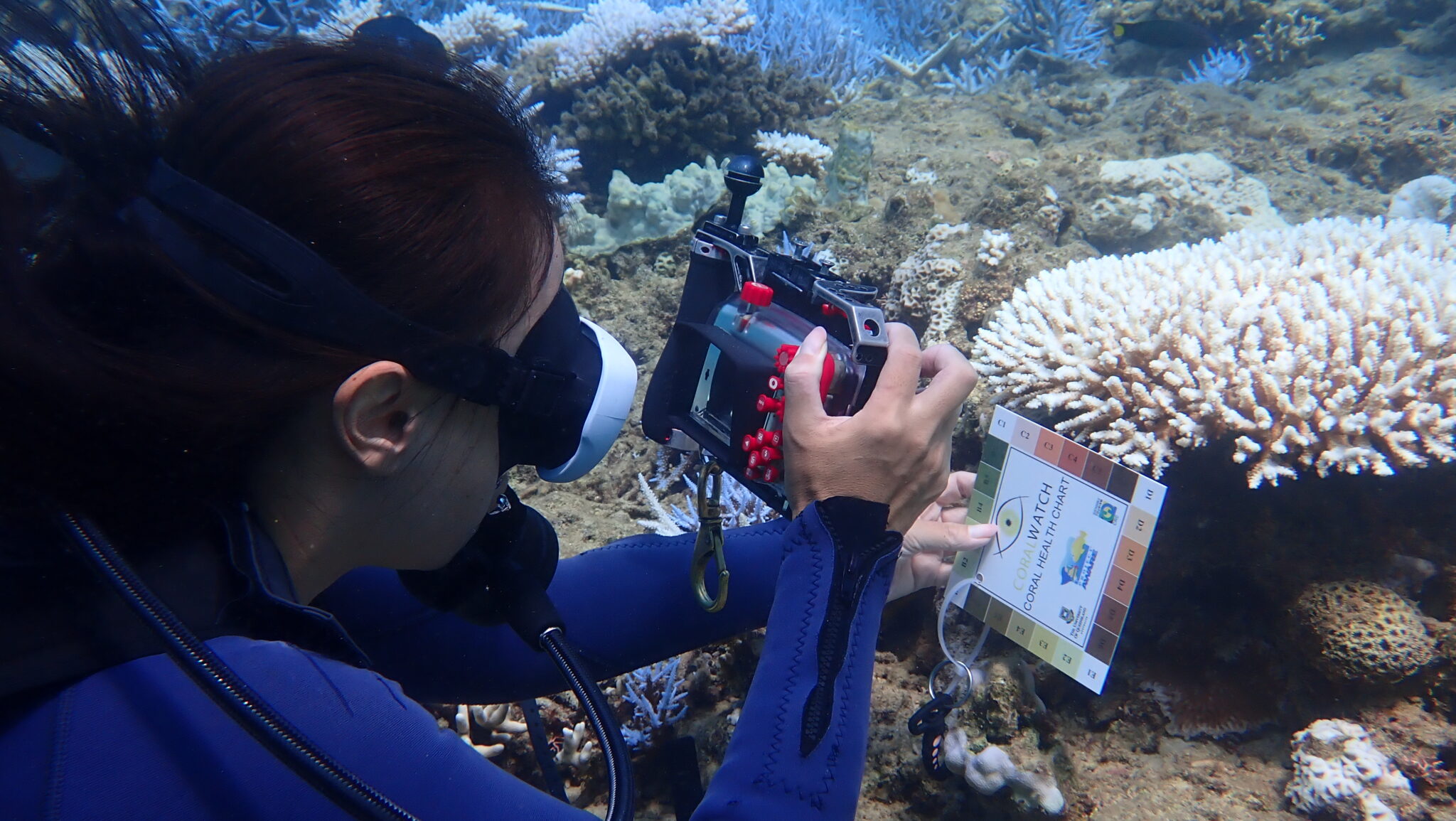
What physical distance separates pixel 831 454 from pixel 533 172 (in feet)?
2.25

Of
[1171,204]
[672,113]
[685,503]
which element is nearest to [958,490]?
[685,503]

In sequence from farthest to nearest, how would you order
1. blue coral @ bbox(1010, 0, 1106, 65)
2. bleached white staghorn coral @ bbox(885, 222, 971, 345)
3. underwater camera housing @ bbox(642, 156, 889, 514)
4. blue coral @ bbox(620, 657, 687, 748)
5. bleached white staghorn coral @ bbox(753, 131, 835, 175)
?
blue coral @ bbox(1010, 0, 1106, 65)
bleached white staghorn coral @ bbox(753, 131, 835, 175)
bleached white staghorn coral @ bbox(885, 222, 971, 345)
blue coral @ bbox(620, 657, 687, 748)
underwater camera housing @ bbox(642, 156, 889, 514)

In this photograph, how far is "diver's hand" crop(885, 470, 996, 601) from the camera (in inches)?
60.9

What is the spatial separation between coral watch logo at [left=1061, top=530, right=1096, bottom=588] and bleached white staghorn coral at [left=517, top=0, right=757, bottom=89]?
4885 millimetres

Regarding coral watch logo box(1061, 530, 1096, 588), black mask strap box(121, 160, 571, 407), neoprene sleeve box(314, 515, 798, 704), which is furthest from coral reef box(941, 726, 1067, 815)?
black mask strap box(121, 160, 571, 407)

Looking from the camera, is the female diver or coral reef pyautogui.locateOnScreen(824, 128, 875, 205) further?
coral reef pyautogui.locateOnScreen(824, 128, 875, 205)

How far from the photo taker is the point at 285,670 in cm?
80

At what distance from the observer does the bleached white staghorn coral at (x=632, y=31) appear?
5145mm

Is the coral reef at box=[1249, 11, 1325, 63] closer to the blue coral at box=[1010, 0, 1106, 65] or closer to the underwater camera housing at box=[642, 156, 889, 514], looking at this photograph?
the blue coral at box=[1010, 0, 1106, 65]

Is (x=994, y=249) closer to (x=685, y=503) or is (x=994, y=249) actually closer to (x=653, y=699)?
(x=685, y=503)

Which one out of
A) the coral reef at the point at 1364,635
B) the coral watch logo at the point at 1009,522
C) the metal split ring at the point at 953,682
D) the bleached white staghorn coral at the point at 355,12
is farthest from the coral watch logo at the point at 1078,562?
the bleached white staghorn coral at the point at 355,12

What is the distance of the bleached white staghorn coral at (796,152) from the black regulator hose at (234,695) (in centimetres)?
422

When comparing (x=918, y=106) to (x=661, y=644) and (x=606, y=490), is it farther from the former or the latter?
(x=661, y=644)

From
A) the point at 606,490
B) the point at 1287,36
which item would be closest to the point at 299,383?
the point at 606,490
